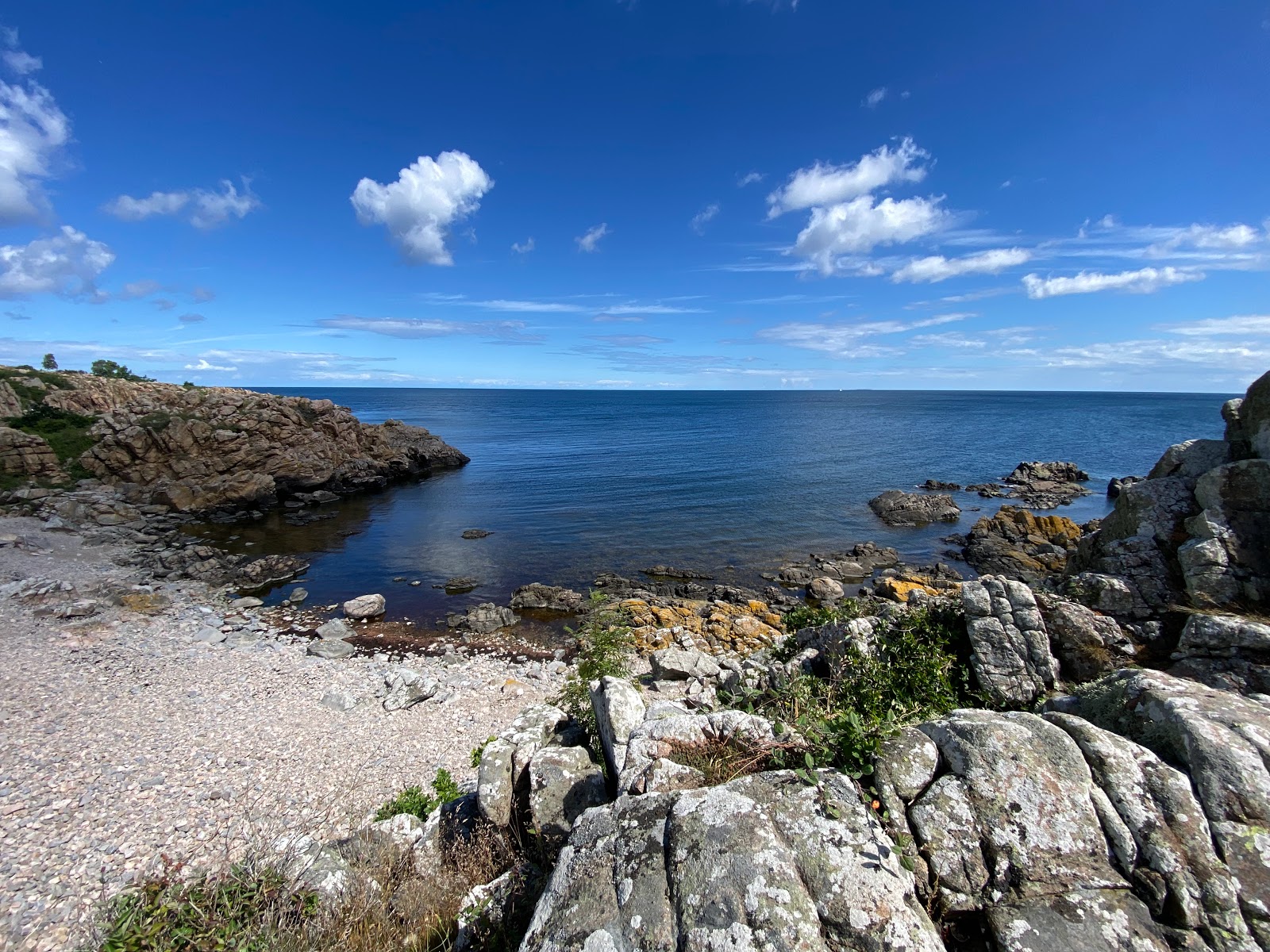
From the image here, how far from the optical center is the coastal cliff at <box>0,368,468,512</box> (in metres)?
39.8

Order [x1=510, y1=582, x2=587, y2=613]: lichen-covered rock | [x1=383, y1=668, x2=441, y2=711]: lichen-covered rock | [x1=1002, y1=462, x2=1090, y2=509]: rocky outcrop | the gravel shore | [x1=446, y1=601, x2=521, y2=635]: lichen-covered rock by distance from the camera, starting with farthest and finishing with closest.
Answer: [x1=1002, y1=462, x2=1090, y2=509]: rocky outcrop, [x1=510, y1=582, x2=587, y2=613]: lichen-covered rock, [x1=446, y1=601, x2=521, y2=635]: lichen-covered rock, [x1=383, y1=668, x2=441, y2=711]: lichen-covered rock, the gravel shore

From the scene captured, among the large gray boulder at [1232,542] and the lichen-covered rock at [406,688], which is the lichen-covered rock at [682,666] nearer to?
the lichen-covered rock at [406,688]

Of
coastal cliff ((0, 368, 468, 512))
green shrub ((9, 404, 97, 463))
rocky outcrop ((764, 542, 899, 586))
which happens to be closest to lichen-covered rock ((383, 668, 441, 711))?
rocky outcrop ((764, 542, 899, 586))

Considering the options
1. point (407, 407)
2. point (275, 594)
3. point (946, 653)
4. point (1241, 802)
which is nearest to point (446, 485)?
A: point (275, 594)

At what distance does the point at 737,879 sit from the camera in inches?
173

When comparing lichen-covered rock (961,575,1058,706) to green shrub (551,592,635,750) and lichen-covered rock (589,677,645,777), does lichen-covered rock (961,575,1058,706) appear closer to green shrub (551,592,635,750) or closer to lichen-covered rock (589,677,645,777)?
lichen-covered rock (589,677,645,777)

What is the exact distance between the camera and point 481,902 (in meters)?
6.12

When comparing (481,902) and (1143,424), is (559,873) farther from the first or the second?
(1143,424)

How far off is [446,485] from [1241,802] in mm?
54924

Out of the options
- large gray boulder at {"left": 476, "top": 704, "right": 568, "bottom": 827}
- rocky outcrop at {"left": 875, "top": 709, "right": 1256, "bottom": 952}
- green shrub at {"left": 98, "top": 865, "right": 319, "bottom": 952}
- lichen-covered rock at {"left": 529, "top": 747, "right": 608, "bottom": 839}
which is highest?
rocky outcrop at {"left": 875, "top": 709, "right": 1256, "bottom": 952}

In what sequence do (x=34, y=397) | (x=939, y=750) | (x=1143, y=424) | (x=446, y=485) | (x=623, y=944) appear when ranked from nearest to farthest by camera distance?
(x=623, y=944)
(x=939, y=750)
(x=34, y=397)
(x=446, y=485)
(x=1143, y=424)

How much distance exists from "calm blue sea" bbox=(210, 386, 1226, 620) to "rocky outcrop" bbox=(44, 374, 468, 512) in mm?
4288

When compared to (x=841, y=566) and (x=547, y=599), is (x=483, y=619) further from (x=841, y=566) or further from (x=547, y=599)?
(x=841, y=566)

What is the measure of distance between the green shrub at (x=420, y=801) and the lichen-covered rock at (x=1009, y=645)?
9.81m
